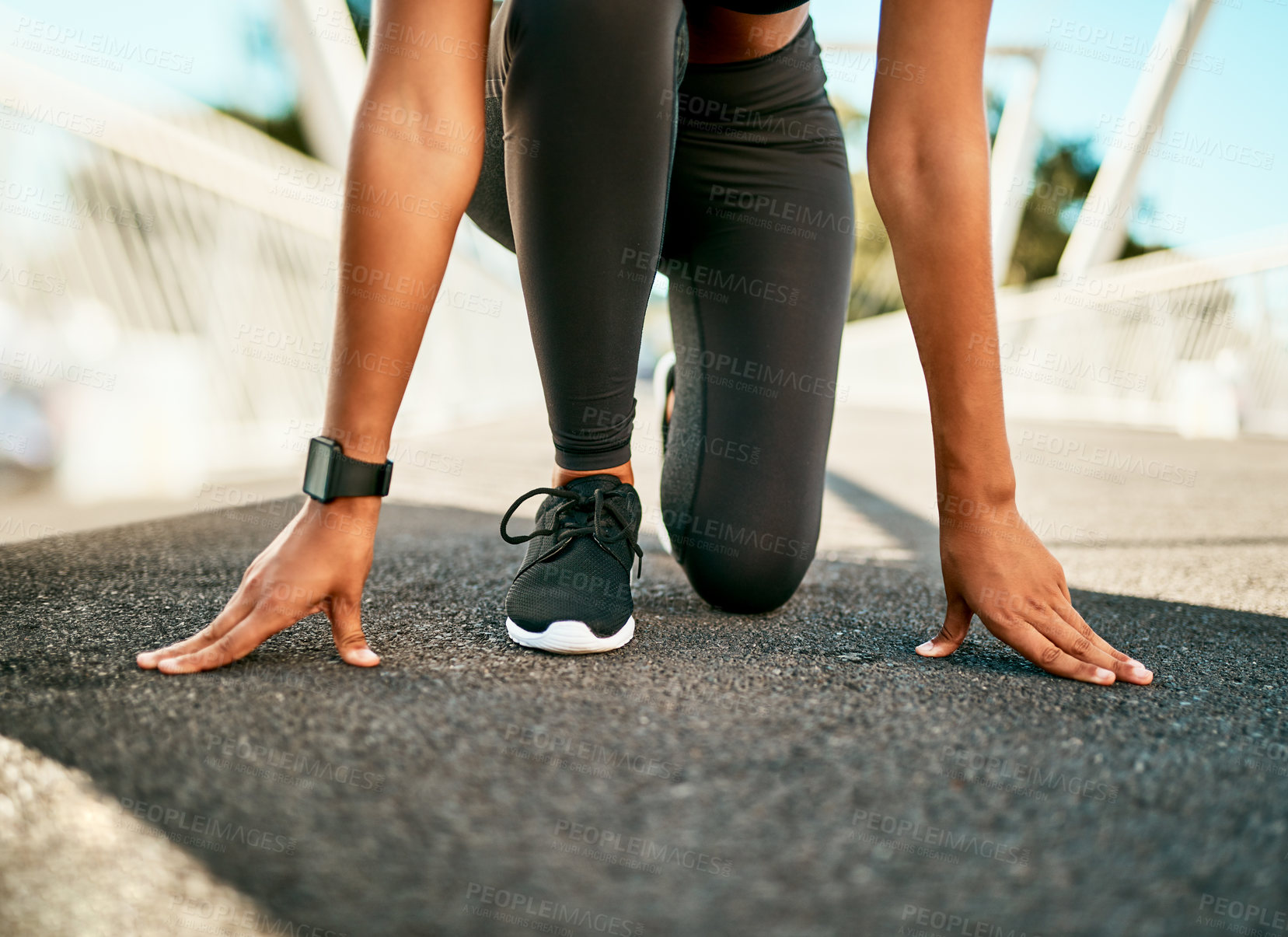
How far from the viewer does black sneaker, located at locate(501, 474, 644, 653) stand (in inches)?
44.1

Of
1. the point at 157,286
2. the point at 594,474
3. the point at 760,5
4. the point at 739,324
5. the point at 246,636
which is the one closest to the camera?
the point at 246,636

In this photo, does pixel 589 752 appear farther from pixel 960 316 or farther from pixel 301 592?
pixel 960 316

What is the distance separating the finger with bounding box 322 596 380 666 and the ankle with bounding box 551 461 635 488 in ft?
1.33

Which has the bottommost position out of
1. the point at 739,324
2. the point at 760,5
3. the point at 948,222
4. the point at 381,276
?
the point at 739,324

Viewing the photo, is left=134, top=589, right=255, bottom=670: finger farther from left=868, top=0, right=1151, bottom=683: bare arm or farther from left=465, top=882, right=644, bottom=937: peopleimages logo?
left=868, top=0, right=1151, bottom=683: bare arm

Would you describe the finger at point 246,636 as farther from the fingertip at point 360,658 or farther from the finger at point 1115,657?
the finger at point 1115,657

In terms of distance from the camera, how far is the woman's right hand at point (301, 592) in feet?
3.16

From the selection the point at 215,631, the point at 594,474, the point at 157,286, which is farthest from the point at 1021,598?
the point at 157,286

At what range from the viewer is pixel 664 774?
0.75m

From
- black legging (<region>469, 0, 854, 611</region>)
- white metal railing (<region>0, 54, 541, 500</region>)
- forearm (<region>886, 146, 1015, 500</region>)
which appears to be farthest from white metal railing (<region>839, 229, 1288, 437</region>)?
forearm (<region>886, 146, 1015, 500</region>)

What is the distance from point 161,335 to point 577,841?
3.73 metres

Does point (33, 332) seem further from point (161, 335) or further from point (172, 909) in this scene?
point (172, 909)

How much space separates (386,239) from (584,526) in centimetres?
48

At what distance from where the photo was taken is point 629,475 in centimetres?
137
